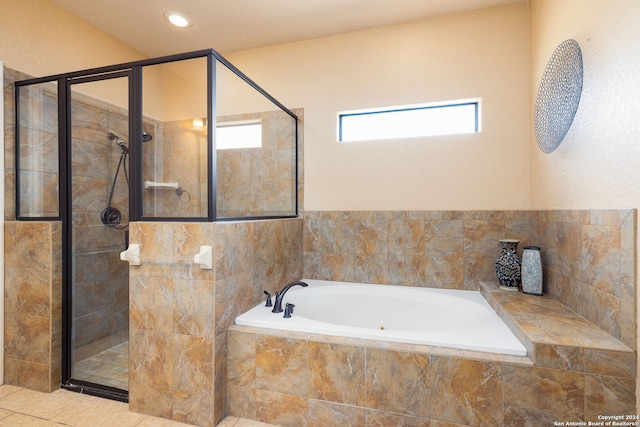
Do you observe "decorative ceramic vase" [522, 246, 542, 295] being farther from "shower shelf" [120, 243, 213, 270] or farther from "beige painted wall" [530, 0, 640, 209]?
"shower shelf" [120, 243, 213, 270]

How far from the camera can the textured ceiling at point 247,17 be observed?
224cm

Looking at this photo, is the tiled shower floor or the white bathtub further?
the tiled shower floor

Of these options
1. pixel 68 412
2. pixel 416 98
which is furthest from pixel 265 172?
pixel 68 412

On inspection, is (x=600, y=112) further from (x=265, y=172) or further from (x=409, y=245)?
(x=265, y=172)

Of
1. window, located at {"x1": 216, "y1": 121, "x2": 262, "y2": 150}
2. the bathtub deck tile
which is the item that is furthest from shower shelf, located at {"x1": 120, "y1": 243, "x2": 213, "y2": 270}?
the bathtub deck tile

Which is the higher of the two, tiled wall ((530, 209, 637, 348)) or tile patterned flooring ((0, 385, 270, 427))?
tiled wall ((530, 209, 637, 348))

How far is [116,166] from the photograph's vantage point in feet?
6.63

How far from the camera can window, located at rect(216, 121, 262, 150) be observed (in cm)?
177

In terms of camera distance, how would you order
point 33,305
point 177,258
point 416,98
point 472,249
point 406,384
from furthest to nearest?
point 416,98 < point 472,249 < point 33,305 < point 177,258 < point 406,384

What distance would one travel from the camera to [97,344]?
2.20 metres

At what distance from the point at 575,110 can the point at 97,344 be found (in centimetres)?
345

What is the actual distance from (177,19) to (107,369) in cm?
271

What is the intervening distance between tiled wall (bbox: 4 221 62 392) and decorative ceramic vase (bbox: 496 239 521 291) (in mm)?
3002

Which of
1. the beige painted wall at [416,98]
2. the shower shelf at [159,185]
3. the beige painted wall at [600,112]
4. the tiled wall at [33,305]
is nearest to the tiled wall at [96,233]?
the tiled wall at [33,305]
